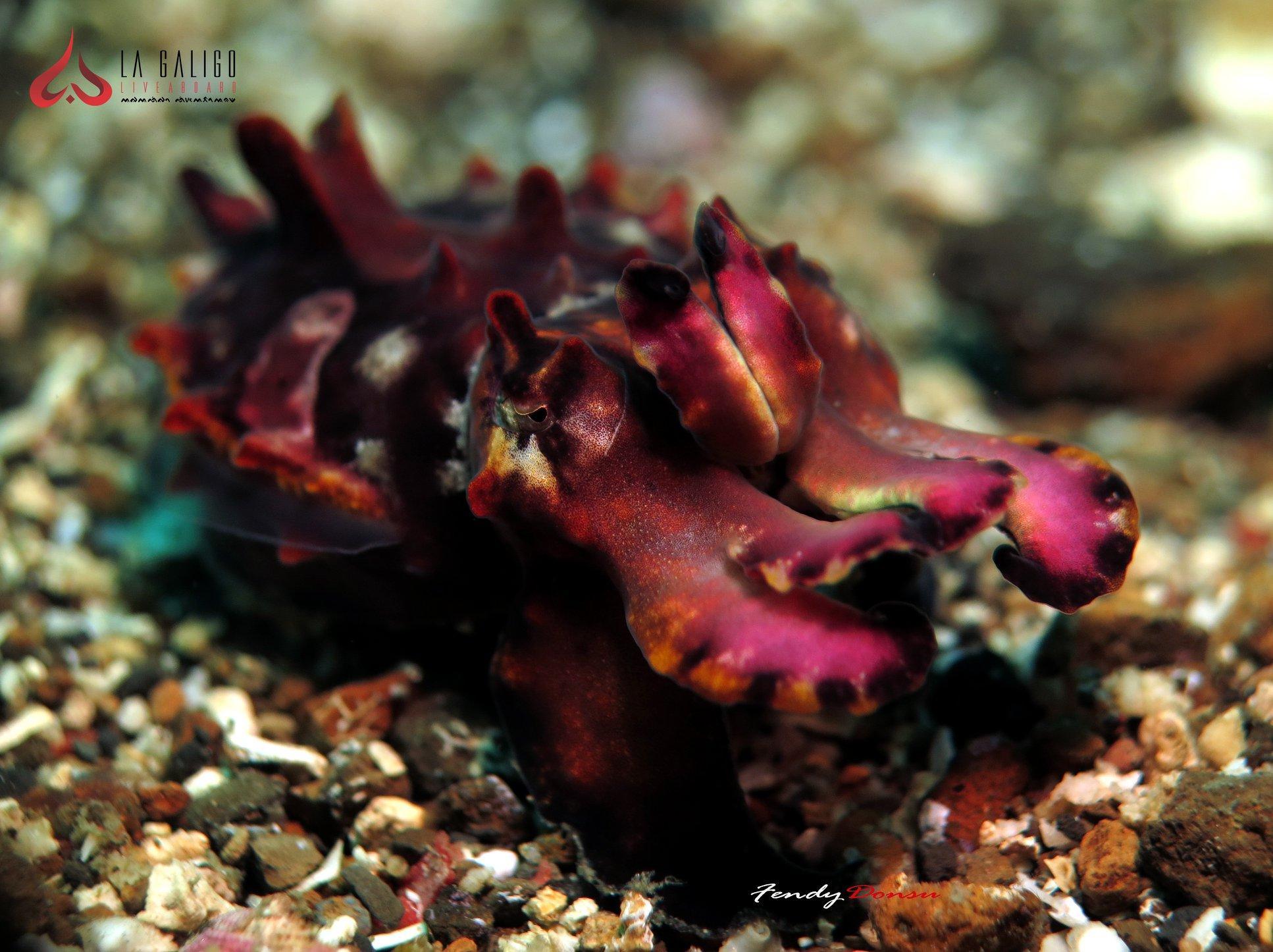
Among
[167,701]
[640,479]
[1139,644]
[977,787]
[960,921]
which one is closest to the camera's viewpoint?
[960,921]

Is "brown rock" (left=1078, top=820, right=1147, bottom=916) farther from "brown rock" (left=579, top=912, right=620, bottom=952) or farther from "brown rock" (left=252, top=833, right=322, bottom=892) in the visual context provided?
"brown rock" (left=252, top=833, right=322, bottom=892)

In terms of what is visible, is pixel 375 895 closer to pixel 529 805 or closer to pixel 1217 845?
pixel 529 805

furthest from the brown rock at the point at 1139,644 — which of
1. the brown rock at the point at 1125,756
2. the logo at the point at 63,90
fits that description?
the logo at the point at 63,90

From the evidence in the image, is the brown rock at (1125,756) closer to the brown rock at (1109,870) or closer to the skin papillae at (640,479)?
the brown rock at (1109,870)

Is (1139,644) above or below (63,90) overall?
below

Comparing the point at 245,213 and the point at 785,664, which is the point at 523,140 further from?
the point at 785,664

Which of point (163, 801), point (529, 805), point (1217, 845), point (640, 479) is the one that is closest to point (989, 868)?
point (1217, 845)
